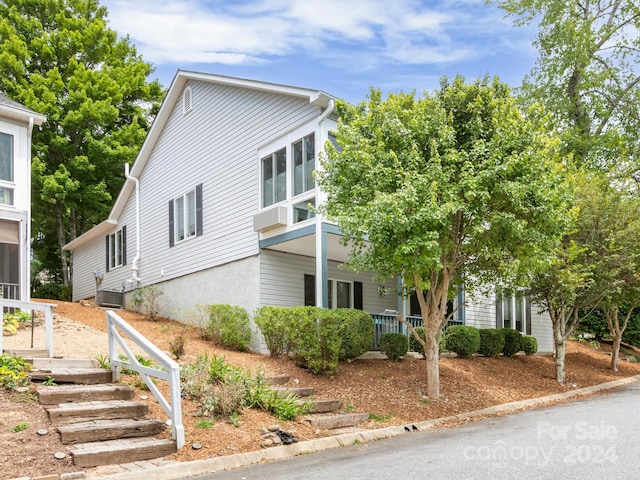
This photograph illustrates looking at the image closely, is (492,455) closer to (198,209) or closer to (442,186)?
(442,186)

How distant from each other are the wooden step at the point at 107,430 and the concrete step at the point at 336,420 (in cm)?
240

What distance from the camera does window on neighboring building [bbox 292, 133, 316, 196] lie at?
13.9 m

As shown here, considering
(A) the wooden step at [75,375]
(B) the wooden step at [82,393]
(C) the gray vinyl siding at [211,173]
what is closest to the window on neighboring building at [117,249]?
(C) the gray vinyl siding at [211,173]

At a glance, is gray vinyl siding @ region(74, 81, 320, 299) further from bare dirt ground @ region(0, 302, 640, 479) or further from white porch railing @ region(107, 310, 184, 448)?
white porch railing @ region(107, 310, 184, 448)

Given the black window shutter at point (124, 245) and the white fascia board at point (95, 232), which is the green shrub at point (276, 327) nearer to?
the black window shutter at point (124, 245)

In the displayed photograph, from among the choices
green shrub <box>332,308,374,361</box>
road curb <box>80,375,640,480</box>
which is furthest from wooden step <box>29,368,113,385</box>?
green shrub <box>332,308,374,361</box>

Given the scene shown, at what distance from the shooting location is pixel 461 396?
38.7 ft

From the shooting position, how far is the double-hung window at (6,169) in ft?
51.5

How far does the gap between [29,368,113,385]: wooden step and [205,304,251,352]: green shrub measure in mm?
5552

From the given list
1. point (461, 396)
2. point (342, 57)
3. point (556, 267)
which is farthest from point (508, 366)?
point (342, 57)

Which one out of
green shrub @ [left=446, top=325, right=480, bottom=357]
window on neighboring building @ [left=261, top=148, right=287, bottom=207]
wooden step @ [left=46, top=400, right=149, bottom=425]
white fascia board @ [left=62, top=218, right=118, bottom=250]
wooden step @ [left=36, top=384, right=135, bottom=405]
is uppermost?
window on neighboring building @ [left=261, top=148, right=287, bottom=207]

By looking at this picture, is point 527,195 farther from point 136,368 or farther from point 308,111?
point 136,368

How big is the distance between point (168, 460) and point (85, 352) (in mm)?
4927

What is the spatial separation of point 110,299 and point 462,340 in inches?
504
